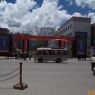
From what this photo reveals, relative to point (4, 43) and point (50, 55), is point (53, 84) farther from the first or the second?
point (4, 43)

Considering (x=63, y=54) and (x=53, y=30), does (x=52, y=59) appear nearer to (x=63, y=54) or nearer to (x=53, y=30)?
(x=63, y=54)

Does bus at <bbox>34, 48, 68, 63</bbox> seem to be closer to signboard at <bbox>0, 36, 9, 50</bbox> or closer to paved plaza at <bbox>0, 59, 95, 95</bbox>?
paved plaza at <bbox>0, 59, 95, 95</bbox>

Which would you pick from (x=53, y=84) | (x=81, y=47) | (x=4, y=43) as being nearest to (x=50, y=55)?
(x=53, y=84)

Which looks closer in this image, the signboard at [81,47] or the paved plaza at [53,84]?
the paved plaza at [53,84]

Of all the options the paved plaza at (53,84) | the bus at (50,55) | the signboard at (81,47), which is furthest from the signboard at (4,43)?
the paved plaza at (53,84)

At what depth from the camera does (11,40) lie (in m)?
88.6

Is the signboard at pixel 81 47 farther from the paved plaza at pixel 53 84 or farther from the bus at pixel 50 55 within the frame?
the paved plaza at pixel 53 84

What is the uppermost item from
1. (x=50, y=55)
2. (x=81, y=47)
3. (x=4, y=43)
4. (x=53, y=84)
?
(x=4, y=43)

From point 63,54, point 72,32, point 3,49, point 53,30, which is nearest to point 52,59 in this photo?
point 63,54

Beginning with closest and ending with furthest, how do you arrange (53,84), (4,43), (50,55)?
(53,84) → (50,55) → (4,43)

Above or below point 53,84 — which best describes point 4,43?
above

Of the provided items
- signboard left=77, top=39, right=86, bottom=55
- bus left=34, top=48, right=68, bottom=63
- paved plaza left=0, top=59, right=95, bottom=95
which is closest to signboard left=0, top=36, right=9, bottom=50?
signboard left=77, top=39, right=86, bottom=55

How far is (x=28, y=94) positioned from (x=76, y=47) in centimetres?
7750

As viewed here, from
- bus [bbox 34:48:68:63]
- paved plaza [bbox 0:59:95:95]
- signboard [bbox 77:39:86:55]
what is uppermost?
signboard [bbox 77:39:86:55]
